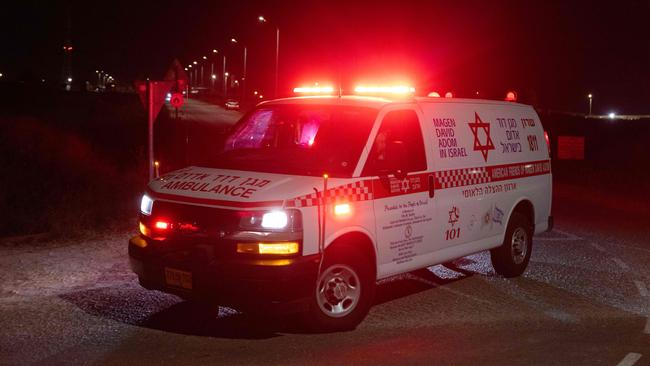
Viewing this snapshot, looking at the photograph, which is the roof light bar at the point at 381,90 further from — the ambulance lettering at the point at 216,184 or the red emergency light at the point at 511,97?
the red emergency light at the point at 511,97

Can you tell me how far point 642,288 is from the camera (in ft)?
26.3

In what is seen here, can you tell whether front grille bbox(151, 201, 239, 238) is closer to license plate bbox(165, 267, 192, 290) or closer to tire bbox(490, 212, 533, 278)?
license plate bbox(165, 267, 192, 290)

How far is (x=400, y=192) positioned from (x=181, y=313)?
7.05 ft

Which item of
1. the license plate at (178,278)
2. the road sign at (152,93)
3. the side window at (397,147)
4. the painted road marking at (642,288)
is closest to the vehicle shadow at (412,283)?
the side window at (397,147)

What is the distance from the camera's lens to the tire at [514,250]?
27.2 ft

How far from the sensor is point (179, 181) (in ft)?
20.7

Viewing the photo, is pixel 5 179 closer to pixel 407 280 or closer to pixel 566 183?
pixel 407 280

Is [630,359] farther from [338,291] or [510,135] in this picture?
[510,135]

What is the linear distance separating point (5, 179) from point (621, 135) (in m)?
31.4

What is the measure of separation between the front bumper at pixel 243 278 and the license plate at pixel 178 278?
24mm

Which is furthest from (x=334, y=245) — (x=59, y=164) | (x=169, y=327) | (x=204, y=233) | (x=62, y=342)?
(x=59, y=164)

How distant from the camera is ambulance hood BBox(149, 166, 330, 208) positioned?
18.7 ft

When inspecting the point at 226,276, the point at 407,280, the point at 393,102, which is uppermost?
the point at 393,102

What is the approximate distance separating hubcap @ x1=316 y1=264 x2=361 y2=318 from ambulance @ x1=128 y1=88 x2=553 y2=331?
0.4 inches
